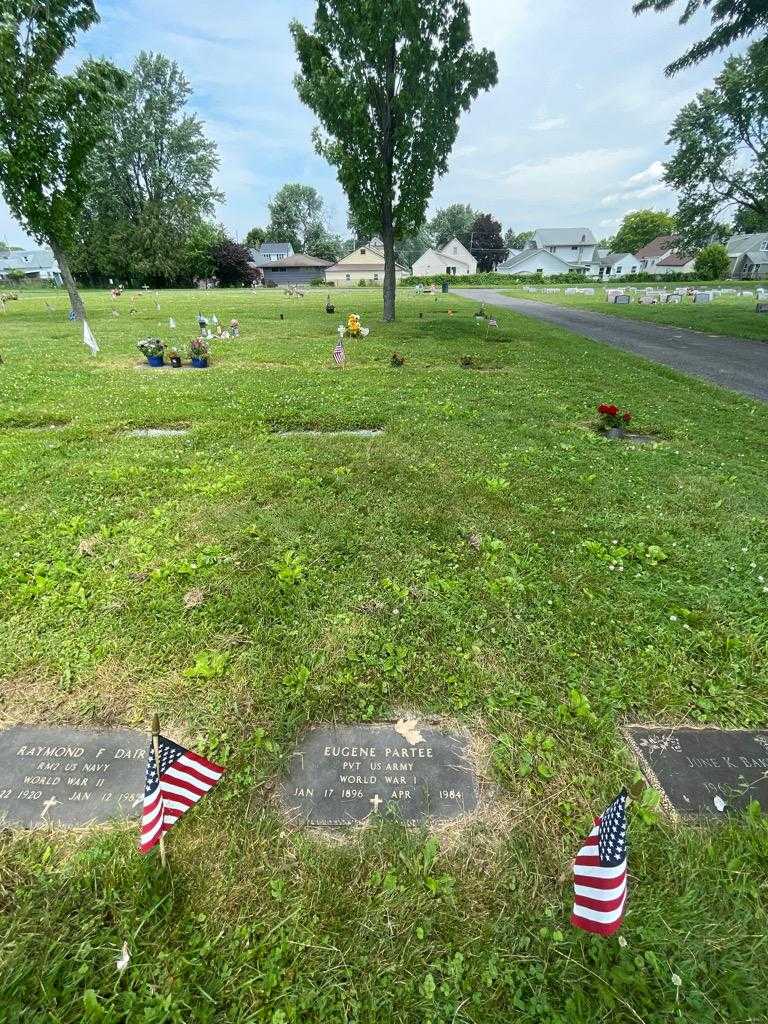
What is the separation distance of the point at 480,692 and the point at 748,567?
275 cm

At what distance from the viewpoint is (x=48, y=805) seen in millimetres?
2186

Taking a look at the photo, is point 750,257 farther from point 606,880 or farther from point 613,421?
point 606,880

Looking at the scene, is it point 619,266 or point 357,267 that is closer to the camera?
point 357,267

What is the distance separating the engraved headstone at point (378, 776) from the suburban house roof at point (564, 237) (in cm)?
10634

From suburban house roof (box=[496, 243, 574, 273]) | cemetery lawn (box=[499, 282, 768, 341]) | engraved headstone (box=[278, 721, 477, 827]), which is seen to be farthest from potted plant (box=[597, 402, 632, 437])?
suburban house roof (box=[496, 243, 574, 273])

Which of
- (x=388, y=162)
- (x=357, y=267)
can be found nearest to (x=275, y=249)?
(x=357, y=267)

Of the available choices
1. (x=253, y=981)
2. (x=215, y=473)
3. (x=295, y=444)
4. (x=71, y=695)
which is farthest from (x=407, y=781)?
(x=295, y=444)

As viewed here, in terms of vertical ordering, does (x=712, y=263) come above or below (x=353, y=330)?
above

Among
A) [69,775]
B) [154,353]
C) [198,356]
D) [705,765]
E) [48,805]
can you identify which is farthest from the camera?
[154,353]

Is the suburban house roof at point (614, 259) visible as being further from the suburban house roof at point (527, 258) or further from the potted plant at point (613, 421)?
the potted plant at point (613, 421)

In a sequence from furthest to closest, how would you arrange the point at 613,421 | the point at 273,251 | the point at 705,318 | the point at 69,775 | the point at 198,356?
the point at 273,251 → the point at 705,318 → the point at 198,356 → the point at 613,421 → the point at 69,775

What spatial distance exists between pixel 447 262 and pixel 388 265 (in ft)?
220

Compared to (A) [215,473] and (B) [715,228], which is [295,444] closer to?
(A) [215,473]

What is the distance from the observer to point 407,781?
7.64 feet
